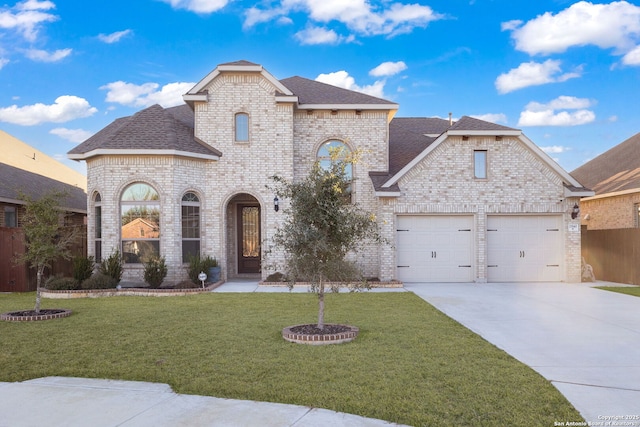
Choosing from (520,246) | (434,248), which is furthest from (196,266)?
(520,246)

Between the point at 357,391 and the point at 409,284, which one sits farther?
the point at 409,284

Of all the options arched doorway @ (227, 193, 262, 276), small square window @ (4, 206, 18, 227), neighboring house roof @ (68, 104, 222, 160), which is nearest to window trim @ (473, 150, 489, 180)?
arched doorway @ (227, 193, 262, 276)

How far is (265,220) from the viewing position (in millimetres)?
16891

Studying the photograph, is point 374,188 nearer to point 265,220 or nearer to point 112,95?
point 265,220

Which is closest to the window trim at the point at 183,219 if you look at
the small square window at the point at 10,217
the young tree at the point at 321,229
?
the small square window at the point at 10,217

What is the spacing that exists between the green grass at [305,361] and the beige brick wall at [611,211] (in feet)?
41.9

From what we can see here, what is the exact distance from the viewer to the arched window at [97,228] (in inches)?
638

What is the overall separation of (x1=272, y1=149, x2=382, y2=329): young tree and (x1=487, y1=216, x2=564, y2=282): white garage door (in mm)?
9526

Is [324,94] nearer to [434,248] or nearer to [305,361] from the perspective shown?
[434,248]

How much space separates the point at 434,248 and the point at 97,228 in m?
11.5

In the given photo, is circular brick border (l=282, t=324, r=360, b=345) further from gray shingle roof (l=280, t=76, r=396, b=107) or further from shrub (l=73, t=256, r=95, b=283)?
gray shingle roof (l=280, t=76, r=396, b=107)

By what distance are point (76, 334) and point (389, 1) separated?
14.8 m

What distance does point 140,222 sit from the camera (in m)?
15.8

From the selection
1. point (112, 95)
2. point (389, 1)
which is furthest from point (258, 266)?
point (112, 95)
